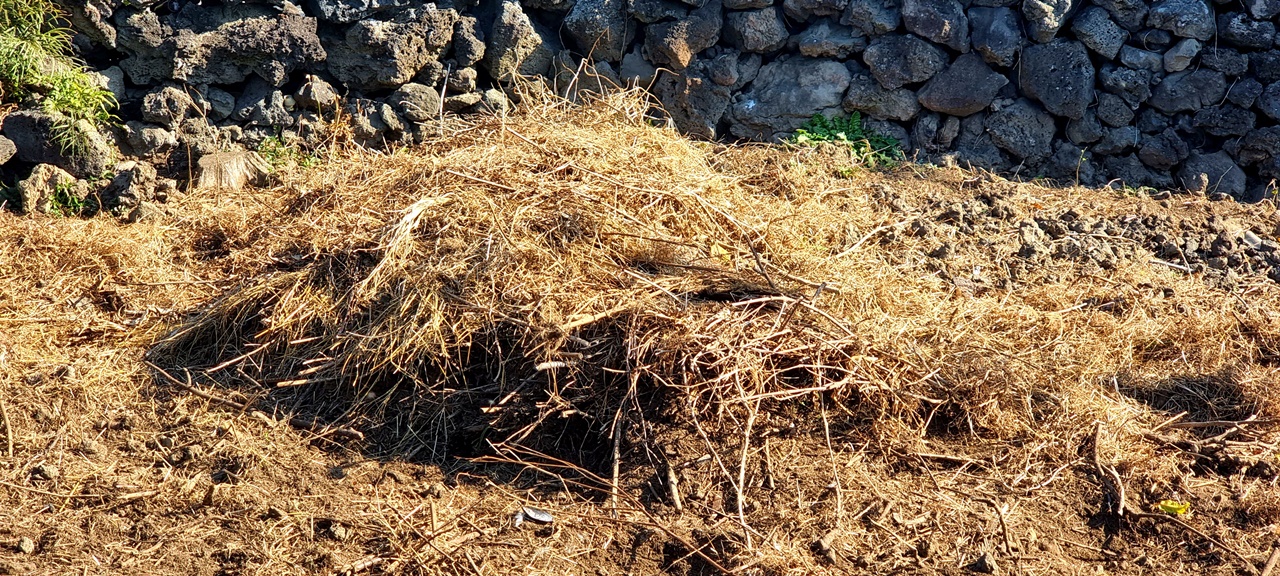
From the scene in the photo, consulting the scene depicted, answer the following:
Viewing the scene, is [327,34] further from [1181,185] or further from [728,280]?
[1181,185]

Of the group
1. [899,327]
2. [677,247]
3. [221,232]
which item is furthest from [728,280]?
[221,232]

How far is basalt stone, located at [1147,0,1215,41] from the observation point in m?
5.75

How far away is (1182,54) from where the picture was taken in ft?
19.1

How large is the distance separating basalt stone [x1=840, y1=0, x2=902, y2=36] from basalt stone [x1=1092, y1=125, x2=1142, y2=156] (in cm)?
132

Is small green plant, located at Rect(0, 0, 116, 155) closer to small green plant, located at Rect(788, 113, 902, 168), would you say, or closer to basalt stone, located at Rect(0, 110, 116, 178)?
basalt stone, located at Rect(0, 110, 116, 178)

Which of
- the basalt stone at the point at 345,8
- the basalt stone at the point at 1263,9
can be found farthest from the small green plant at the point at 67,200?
the basalt stone at the point at 1263,9

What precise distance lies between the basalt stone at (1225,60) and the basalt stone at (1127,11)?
383 mm

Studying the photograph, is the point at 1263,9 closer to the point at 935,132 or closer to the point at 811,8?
the point at 935,132

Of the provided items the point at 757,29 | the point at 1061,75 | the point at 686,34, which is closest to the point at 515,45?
the point at 686,34

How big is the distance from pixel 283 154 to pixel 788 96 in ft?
9.30

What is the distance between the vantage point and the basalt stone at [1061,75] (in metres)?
5.94

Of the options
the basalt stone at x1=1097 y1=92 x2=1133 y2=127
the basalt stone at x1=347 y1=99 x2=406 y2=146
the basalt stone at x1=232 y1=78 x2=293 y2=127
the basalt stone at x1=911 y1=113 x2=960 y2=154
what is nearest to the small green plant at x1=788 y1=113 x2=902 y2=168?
the basalt stone at x1=911 y1=113 x2=960 y2=154

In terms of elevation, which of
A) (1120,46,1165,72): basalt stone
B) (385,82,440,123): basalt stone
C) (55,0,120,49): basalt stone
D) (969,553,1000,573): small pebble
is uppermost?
(55,0,120,49): basalt stone

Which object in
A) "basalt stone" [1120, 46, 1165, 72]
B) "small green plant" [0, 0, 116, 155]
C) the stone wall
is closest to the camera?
"small green plant" [0, 0, 116, 155]
